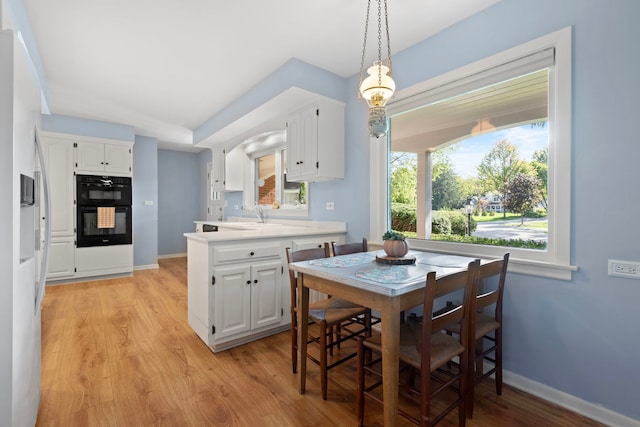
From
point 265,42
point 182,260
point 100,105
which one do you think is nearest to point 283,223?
point 265,42

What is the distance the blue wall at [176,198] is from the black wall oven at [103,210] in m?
1.85

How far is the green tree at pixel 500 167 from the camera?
2125 mm

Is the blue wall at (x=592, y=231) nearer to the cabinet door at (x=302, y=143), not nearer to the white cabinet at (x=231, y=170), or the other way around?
the cabinet door at (x=302, y=143)

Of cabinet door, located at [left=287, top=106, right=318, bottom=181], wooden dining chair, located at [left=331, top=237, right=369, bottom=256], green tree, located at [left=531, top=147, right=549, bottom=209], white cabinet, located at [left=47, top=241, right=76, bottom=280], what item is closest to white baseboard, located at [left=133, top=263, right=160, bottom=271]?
white cabinet, located at [left=47, top=241, right=76, bottom=280]

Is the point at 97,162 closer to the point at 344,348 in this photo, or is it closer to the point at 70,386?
A: the point at 70,386

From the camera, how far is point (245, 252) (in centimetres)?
260

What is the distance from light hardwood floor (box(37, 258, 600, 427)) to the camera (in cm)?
171

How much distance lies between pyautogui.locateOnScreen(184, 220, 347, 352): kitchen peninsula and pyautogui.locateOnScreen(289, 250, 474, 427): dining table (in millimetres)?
807

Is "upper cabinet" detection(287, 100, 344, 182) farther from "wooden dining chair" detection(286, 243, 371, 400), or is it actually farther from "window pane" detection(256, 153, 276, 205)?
"window pane" detection(256, 153, 276, 205)

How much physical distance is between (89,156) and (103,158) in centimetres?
18

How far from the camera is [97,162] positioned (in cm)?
485

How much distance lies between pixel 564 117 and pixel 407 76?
4.20 feet

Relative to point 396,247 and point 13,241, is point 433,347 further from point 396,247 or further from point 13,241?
point 13,241

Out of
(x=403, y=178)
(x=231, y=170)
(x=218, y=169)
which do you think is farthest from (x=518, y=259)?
(x=218, y=169)
